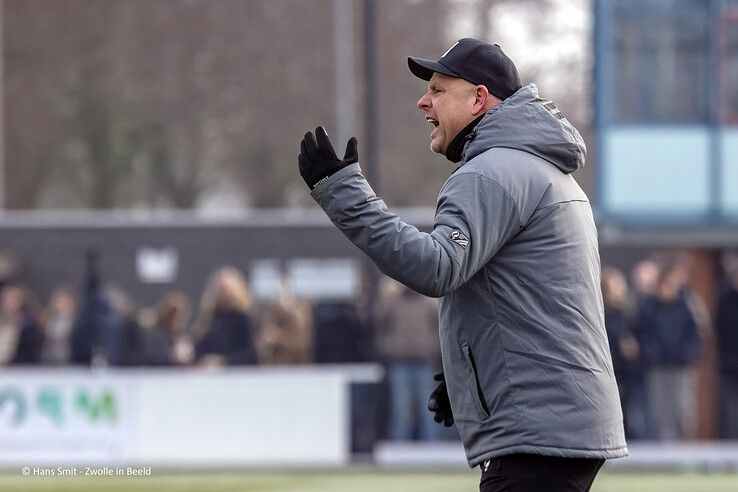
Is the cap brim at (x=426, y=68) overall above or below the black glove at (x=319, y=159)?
above

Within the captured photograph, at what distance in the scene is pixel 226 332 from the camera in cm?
1398

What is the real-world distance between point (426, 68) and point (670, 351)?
11054 mm

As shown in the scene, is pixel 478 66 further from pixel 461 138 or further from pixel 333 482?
pixel 333 482

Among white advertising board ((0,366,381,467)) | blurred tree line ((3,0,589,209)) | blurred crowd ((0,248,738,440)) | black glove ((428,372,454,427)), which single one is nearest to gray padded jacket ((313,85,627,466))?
black glove ((428,372,454,427))

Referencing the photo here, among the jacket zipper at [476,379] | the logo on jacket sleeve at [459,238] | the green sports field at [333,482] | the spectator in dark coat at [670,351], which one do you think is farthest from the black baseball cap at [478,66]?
the spectator in dark coat at [670,351]

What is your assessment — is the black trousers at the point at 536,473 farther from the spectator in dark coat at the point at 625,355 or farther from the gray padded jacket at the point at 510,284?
the spectator in dark coat at the point at 625,355

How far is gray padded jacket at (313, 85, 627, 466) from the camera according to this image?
11.7 feet

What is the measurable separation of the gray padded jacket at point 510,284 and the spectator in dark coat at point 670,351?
1084 centimetres

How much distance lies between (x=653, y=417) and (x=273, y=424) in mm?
3592

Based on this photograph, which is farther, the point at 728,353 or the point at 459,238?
the point at 728,353

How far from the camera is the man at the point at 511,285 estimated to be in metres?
3.58

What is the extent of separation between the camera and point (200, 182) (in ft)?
116

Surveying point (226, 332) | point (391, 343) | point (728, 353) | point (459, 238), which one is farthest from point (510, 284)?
point (728, 353)

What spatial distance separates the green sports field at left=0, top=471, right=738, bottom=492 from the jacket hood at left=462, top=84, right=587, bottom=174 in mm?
7858
